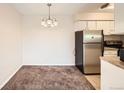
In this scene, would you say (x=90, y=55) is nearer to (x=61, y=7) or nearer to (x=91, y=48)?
(x=91, y=48)

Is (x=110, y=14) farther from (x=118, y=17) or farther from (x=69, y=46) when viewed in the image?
(x=118, y=17)

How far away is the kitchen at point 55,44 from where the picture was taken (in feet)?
15.6

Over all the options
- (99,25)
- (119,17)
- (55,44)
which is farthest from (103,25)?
(119,17)

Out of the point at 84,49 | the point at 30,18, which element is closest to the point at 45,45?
the point at 30,18

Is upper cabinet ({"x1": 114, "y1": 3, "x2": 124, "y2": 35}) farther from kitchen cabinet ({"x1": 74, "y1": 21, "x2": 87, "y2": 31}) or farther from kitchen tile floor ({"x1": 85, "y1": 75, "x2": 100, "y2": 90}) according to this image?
kitchen cabinet ({"x1": 74, "y1": 21, "x2": 87, "y2": 31})

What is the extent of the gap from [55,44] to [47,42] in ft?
1.20

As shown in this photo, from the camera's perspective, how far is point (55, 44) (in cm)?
766

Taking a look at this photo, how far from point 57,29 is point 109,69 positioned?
508 centimetres

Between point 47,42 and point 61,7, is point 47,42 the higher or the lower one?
the lower one

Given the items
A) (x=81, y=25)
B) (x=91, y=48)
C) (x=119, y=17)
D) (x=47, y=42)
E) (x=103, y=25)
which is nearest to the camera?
(x=119, y=17)

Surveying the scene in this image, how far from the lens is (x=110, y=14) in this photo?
6.88m

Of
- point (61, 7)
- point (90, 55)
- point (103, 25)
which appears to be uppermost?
point (61, 7)

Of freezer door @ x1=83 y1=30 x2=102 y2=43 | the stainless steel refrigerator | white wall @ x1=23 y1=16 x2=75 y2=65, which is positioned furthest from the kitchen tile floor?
white wall @ x1=23 y1=16 x2=75 y2=65

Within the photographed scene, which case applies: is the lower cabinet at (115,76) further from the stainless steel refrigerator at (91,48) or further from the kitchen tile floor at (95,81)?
the stainless steel refrigerator at (91,48)
